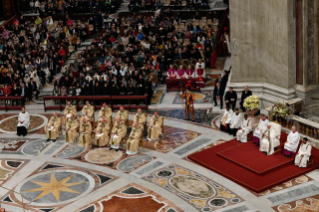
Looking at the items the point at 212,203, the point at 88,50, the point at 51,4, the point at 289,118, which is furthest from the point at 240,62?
the point at 51,4

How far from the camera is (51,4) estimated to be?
34656 mm

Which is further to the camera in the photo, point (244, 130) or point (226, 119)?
point (226, 119)

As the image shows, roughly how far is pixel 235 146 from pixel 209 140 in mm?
1269

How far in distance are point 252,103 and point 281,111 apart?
1.21 m

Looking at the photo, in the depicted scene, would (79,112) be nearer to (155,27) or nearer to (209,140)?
(209,140)

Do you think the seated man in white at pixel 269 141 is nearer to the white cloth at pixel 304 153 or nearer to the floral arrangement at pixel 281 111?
the white cloth at pixel 304 153

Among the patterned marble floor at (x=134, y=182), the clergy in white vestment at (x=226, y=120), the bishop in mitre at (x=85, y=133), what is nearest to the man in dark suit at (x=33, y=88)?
the patterned marble floor at (x=134, y=182)

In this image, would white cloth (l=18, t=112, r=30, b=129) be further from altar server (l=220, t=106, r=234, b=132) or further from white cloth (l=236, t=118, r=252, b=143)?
white cloth (l=236, t=118, r=252, b=143)

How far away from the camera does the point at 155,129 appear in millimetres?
19328

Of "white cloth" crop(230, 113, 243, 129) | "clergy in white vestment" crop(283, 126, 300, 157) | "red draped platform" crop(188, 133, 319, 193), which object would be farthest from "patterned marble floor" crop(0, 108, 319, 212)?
"clergy in white vestment" crop(283, 126, 300, 157)

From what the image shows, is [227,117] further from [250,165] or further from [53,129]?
[53,129]

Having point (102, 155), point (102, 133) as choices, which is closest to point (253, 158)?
point (102, 155)

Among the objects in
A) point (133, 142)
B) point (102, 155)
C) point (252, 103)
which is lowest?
point (102, 155)

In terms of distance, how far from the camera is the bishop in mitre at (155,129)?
19.3 meters
